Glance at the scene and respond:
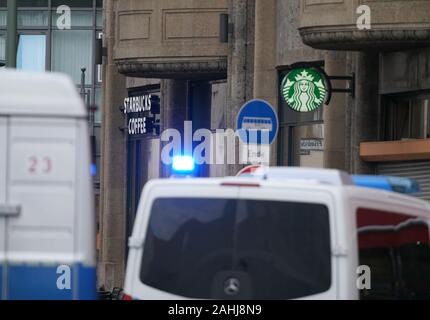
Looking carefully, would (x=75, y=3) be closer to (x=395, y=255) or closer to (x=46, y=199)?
(x=395, y=255)

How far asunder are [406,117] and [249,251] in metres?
12.5

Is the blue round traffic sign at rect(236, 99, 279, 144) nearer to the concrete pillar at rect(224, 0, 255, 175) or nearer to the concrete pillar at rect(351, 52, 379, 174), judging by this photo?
the concrete pillar at rect(351, 52, 379, 174)

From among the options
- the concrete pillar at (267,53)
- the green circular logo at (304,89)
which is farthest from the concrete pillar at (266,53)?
the green circular logo at (304,89)

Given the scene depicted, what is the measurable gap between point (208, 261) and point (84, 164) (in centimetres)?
102

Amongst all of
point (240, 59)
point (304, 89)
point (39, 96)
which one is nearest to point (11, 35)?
point (240, 59)

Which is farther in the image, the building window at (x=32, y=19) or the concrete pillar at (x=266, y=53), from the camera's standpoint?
the building window at (x=32, y=19)

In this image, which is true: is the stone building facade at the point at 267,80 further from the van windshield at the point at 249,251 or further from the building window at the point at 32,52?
the building window at the point at 32,52

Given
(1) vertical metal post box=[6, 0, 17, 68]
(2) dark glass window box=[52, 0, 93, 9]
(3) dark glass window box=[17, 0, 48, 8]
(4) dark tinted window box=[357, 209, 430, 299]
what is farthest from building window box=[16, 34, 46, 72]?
(4) dark tinted window box=[357, 209, 430, 299]

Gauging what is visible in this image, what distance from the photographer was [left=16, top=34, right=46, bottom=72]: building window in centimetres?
5262

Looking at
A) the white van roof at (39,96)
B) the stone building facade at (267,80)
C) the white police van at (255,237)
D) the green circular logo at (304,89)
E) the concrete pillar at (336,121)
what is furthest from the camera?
the concrete pillar at (336,121)

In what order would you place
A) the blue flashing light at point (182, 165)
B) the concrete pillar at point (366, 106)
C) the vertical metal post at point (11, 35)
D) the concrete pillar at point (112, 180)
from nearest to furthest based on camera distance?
1. the blue flashing light at point (182, 165)
2. the concrete pillar at point (366, 106)
3. the vertical metal post at point (11, 35)
4. the concrete pillar at point (112, 180)

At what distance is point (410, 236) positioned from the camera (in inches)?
380

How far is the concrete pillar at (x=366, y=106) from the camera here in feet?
70.1

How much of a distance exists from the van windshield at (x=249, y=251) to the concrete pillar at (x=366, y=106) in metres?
12.5
